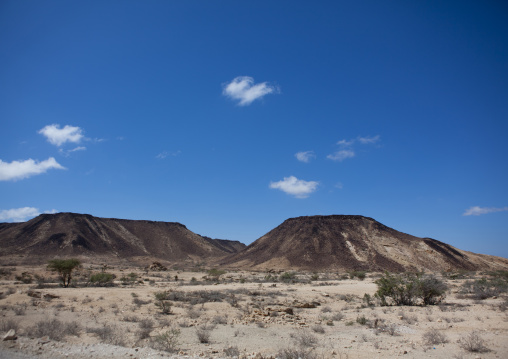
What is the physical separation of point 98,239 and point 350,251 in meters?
67.0

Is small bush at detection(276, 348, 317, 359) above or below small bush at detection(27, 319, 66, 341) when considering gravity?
above

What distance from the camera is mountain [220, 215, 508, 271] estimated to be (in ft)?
209

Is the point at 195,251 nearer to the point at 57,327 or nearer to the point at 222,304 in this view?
the point at 222,304

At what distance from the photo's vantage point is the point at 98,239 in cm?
8475

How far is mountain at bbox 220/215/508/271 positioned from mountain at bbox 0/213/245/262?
26354mm

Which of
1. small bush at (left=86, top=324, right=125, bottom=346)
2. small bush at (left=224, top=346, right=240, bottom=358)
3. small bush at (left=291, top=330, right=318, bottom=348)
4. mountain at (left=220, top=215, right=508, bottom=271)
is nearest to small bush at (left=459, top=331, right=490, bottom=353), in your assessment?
small bush at (left=291, top=330, right=318, bottom=348)

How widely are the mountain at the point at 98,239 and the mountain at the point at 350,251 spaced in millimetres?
26354

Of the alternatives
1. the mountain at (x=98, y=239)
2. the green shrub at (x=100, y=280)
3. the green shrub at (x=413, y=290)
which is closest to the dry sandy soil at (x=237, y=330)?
the green shrub at (x=413, y=290)

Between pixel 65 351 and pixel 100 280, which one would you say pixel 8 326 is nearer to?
pixel 65 351

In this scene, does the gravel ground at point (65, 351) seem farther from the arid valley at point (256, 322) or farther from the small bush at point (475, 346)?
the small bush at point (475, 346)

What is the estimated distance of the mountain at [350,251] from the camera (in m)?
63.6

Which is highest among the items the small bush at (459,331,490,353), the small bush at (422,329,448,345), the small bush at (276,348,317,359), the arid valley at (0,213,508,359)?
the small bush at (459,331,490,353)

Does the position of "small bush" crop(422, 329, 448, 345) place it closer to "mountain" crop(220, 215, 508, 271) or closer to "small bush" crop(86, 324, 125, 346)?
"small bush" crop(86, 324, 125, 346)

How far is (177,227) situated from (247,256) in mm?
43711
